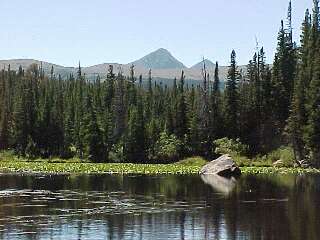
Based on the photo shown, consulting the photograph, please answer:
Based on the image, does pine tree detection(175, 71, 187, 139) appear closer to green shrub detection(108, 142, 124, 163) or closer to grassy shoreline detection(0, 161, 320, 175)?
green shrub detection(108, 142, 124, 163)

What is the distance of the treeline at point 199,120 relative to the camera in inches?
4909

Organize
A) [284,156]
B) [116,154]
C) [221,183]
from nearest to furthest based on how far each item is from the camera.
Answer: [221,183] → [284,156] → [116,154]

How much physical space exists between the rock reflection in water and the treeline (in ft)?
107

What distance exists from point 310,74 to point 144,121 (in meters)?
38.6

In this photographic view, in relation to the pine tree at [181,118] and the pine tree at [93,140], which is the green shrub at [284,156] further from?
A: the pine tree at [93,140]

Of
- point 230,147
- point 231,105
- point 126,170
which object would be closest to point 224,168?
point 126,170

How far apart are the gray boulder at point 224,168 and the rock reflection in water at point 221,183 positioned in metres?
1.26

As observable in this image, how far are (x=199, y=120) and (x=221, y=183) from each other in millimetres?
56909

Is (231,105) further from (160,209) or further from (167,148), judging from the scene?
(160,209)

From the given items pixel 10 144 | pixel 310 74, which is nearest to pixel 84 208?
pixel 310 74

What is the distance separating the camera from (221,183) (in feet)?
248

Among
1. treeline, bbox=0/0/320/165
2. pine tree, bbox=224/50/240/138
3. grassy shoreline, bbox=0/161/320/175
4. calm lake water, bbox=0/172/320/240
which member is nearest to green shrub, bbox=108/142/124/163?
treeline, bbox=0/0/320/165

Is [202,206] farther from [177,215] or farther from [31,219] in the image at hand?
[31,219]

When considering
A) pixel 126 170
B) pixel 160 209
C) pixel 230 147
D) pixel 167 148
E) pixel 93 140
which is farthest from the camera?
pixel 93 140
